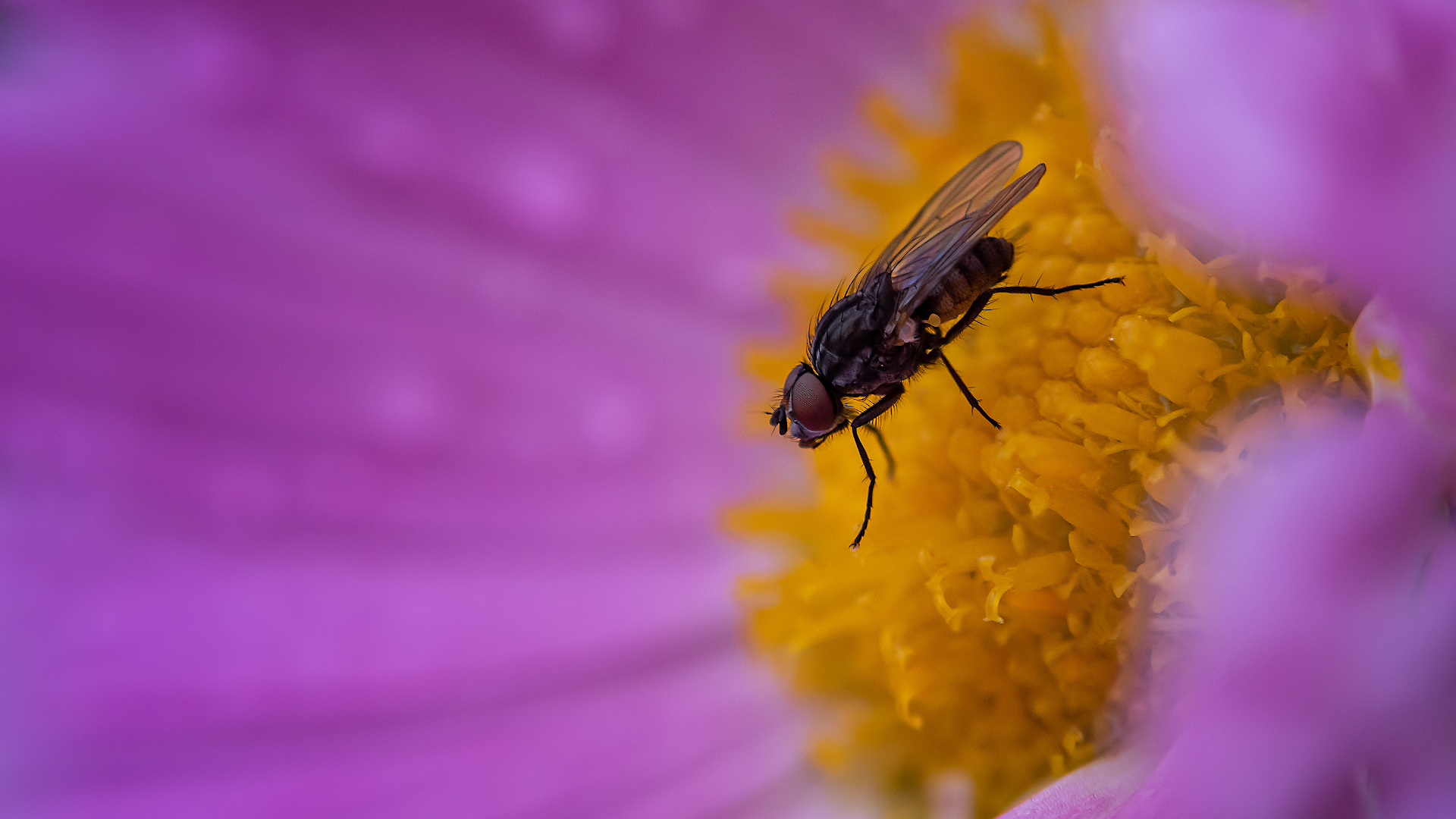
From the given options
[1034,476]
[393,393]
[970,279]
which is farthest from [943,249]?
[393,393]

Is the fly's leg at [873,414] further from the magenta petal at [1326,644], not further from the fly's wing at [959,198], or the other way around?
the magenta petal at [1326,644]

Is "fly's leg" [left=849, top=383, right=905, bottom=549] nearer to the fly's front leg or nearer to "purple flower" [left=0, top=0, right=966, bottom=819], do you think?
the fly's front leg

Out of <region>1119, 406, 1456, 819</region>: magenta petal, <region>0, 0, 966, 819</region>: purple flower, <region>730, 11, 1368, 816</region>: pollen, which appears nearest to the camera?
<region>1119, 406, 1456, 819</region>: magenta petal

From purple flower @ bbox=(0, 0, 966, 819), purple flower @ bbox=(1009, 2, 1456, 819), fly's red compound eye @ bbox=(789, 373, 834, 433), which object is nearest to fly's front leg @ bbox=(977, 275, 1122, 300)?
fly's red compound eye @ bbox=(789, 373, 834, 433)

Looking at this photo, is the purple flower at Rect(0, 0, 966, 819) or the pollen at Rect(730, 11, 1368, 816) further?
the purple flower at Rect(0, 0, 966, 819)

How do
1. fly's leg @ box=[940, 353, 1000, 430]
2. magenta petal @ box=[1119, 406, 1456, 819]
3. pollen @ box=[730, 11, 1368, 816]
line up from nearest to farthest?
magenta petal @ box=[1119, 406, 1456, 819] < pollen @ box=[730, 11, 1368, 816] < fly's leg @ box=[940, 353, 1000, 430]

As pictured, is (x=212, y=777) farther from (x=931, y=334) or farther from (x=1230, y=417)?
(x=1230, y=417)
